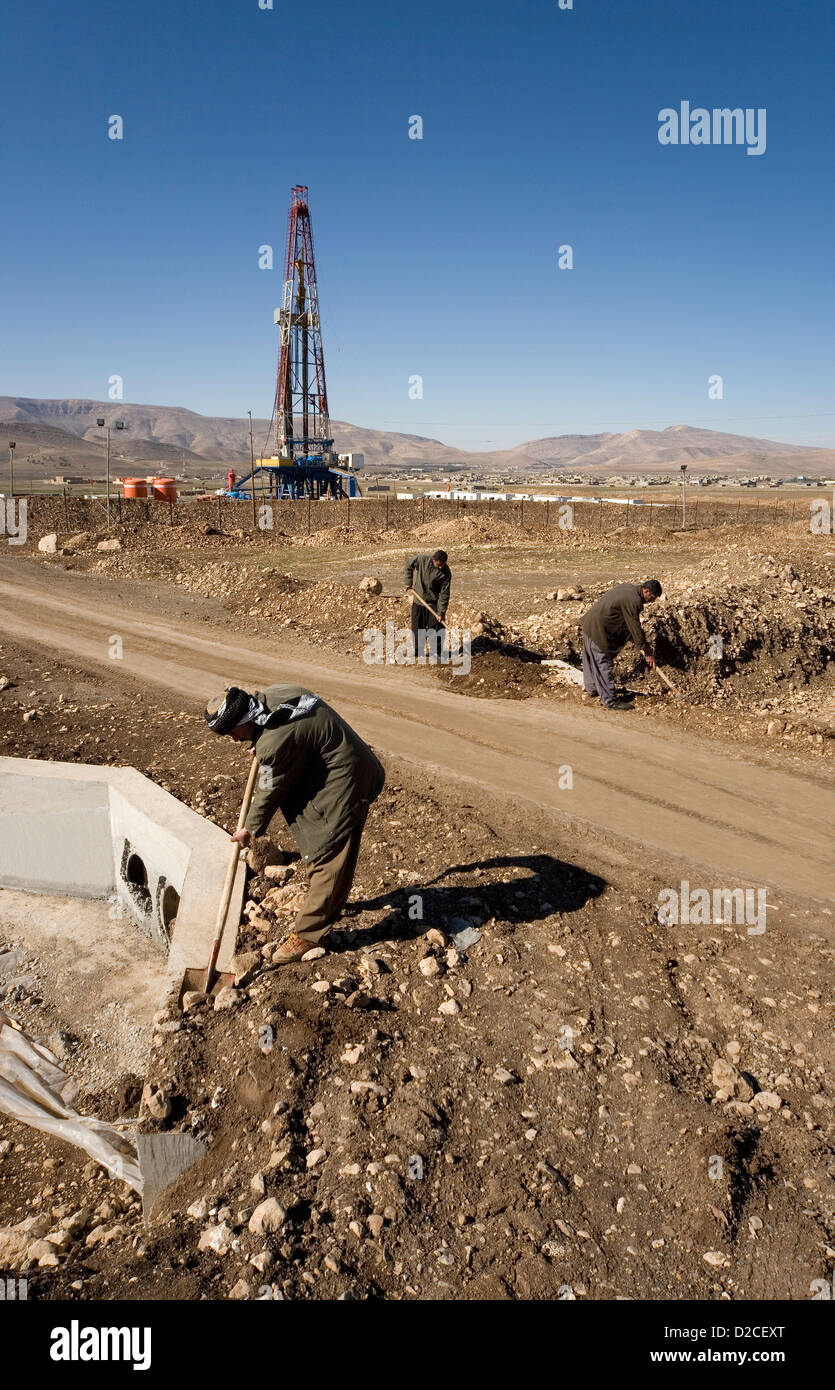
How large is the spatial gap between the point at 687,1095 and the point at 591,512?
4463cm

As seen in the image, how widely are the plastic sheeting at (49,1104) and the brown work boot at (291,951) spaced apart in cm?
125

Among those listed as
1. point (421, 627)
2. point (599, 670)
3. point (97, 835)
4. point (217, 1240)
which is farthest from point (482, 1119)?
point (421, 627)

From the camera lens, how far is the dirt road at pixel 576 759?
735 centimetres

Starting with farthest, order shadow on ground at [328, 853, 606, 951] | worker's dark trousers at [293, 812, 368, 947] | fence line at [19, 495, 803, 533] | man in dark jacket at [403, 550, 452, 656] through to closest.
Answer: fence line at [19, 495, 803, 533] < man in dark jacket at [403, 550, 452, 656] < shadow on ground at [328, 853, 606, 951] < worker's dark trousers at [293, 812, 368, 947]

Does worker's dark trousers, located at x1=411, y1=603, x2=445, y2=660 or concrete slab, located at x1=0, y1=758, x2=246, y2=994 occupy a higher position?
worker's dark trousers, located at x1=411, y1=603, x2=445, y2=660

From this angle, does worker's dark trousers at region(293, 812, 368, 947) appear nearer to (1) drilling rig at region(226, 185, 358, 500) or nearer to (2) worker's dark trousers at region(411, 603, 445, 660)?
(2) worker's dark trousers at region(411, 603, 445, 660)

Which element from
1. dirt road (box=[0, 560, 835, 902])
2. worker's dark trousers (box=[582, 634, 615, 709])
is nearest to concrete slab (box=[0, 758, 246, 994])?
dirt road (box=[0, 560, 835, 902])

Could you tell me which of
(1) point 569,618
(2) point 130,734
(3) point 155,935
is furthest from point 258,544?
(3) point 155,935

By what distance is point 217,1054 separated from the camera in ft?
15.3

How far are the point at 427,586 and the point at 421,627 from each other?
2.48ft

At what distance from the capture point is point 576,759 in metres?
9.47

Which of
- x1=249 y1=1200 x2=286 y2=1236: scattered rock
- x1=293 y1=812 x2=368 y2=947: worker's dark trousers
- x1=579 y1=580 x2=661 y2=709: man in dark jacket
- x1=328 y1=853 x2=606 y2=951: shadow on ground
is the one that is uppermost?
x1=579 y1=580 x2=661 y2=709: man in dark jacket

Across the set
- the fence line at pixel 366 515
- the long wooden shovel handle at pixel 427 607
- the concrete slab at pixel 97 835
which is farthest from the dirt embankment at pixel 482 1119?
the fence line at pixel 366 515

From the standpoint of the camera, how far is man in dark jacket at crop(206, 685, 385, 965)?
4824 millimetres
